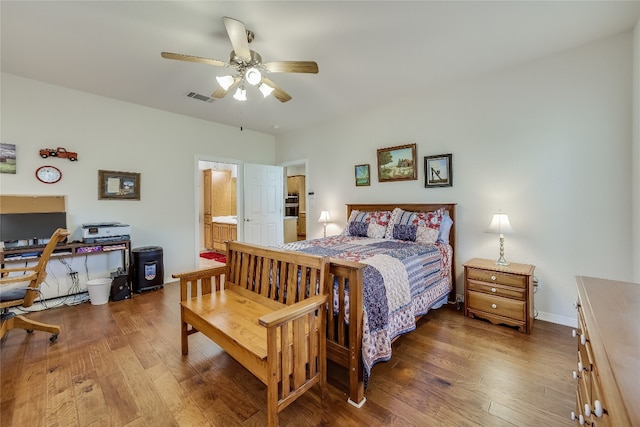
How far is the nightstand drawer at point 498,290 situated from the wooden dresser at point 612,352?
146 centimetres

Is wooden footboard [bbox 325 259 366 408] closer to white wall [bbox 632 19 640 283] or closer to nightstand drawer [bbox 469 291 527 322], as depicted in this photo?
nightstand drawer [bbox 469 291 527 322]

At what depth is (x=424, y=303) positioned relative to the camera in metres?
2.57

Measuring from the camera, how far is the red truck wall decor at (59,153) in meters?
3.31

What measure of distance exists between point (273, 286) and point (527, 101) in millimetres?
3259

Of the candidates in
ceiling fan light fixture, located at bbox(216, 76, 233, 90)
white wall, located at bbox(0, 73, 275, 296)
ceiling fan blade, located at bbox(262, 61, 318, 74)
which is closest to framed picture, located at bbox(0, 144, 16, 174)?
white wall, located at bbox(0, 73, 275, 296)

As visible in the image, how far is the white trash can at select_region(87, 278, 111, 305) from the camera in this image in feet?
11.0

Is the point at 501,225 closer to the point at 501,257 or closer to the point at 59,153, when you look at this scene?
the point at 501,257

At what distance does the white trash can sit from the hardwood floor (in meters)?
0.78

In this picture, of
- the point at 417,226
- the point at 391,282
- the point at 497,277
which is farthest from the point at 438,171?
the point at 391,282

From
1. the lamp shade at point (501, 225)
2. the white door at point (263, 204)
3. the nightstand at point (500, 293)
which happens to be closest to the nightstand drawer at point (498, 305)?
the nightstand at point (500, 293)

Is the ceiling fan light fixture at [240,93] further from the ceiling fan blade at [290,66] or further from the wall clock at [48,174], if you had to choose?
the wall clock at [48,174]

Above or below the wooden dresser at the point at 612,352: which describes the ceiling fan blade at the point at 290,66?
above

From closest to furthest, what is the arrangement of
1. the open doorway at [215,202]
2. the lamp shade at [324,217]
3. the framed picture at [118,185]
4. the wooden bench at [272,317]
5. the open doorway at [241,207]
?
the wooden bench at [272,317], the framed picture at [118,185], the lamp shade at [324,217], the open doorway at [241,207], the open doorway at [215,202]

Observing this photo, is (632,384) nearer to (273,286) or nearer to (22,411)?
(273,286)
